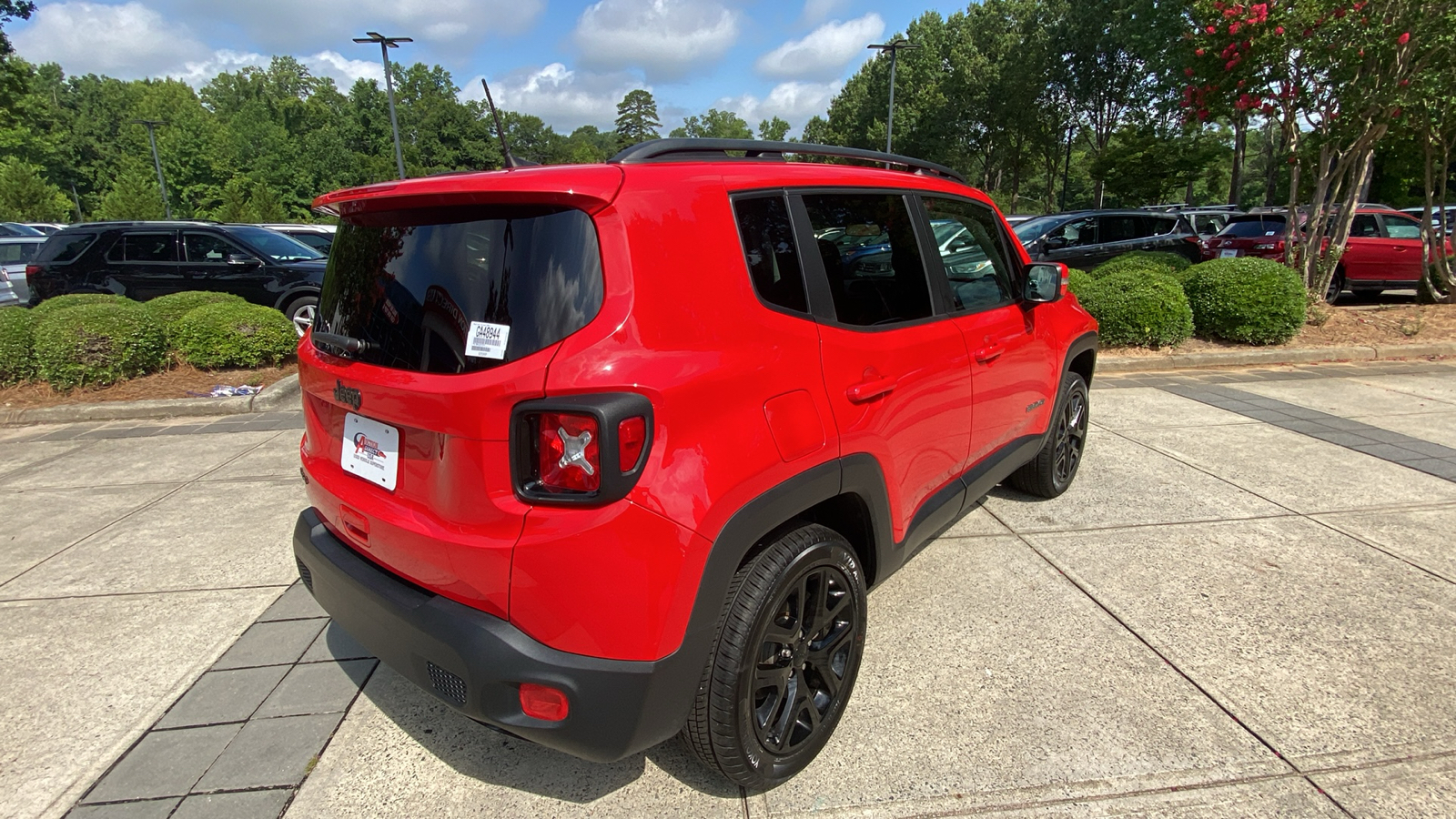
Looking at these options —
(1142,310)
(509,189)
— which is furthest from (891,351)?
(1142,310)

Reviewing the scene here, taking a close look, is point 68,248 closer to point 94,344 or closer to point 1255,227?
point 94,344

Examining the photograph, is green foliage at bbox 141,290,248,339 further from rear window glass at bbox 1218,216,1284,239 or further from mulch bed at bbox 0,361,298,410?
rear window glass at bbox 1218,216,1284,239

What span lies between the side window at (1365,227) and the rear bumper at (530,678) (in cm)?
1486

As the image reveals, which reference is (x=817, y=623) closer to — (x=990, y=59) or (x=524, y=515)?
(x=524, y=515)

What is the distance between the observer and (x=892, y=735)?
2.41 meters

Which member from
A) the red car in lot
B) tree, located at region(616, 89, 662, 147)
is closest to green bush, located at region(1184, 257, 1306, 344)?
the red car in lot

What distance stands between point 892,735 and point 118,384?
25.1 feet

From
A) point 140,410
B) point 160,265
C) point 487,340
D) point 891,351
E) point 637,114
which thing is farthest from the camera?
point 637,114

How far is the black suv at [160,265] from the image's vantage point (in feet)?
30.7

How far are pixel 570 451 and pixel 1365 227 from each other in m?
15.2

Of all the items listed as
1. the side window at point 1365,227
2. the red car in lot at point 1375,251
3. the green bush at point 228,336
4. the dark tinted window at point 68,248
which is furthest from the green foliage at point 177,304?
the side window at point 1365,227

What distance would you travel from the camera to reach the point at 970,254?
3.27 metres

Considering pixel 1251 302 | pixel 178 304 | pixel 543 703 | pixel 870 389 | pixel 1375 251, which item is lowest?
pixel 543 703

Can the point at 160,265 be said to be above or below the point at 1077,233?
below
